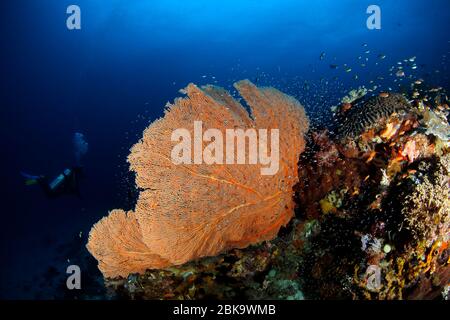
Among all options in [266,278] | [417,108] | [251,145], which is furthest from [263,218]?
[417,108]

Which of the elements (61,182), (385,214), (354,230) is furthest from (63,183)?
(385,214)

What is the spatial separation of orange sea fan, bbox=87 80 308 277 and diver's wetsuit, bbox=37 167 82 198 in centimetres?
1005

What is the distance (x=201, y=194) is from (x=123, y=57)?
225 feet

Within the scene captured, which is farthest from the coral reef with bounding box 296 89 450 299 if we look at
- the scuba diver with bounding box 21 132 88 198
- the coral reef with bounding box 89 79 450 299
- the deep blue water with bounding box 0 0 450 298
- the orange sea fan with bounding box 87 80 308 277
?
the deep blue water with bounding box 0 0 450 298

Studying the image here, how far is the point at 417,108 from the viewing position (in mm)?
4289

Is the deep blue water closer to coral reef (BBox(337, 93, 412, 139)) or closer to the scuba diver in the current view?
the scuba diver

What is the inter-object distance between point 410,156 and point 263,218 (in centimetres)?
214

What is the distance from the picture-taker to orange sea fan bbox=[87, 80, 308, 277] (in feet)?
13.2

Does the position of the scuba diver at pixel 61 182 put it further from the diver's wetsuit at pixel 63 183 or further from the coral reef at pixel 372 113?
the coral reef at pixel 372 113

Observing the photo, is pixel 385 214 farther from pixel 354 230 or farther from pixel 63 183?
pixel 63 183

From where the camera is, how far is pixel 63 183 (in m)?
13.3

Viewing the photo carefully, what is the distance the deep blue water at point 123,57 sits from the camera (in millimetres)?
44219

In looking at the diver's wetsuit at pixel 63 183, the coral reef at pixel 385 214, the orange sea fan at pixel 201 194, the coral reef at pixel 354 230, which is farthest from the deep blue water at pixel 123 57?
the coral reef at pixel 385 214

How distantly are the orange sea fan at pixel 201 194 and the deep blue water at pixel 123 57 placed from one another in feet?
108
